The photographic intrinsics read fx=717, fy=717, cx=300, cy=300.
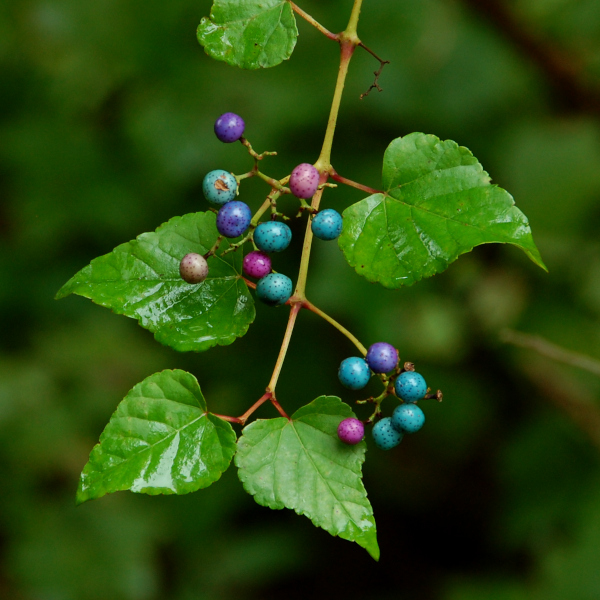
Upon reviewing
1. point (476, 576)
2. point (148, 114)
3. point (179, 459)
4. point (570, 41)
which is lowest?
point (476, 576)

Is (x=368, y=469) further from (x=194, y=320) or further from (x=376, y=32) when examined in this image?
(x=194, y=320)

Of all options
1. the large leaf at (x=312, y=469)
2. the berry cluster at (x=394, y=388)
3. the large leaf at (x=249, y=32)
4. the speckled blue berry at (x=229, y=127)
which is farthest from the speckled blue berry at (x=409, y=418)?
the large leaf at (x=249, y=32)

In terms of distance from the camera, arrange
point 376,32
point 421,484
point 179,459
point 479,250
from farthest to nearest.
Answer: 1. point 421,484
2. point 479,250
3. point 376,32
4. point 179,459

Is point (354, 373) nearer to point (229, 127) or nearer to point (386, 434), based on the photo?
point (386, 434)

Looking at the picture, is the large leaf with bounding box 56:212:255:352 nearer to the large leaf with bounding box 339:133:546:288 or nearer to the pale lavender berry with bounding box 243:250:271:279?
the pale lavender berry with bounding box 243:250:271:279

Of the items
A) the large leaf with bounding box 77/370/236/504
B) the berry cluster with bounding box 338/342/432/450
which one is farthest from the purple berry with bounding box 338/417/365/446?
the large leaf with bounding box 77/370/236/504

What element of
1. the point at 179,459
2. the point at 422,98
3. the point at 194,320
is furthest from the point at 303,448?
the point at 422,98

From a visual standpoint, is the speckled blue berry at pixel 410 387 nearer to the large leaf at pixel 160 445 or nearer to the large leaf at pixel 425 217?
the large leaf at pixel 425 217
